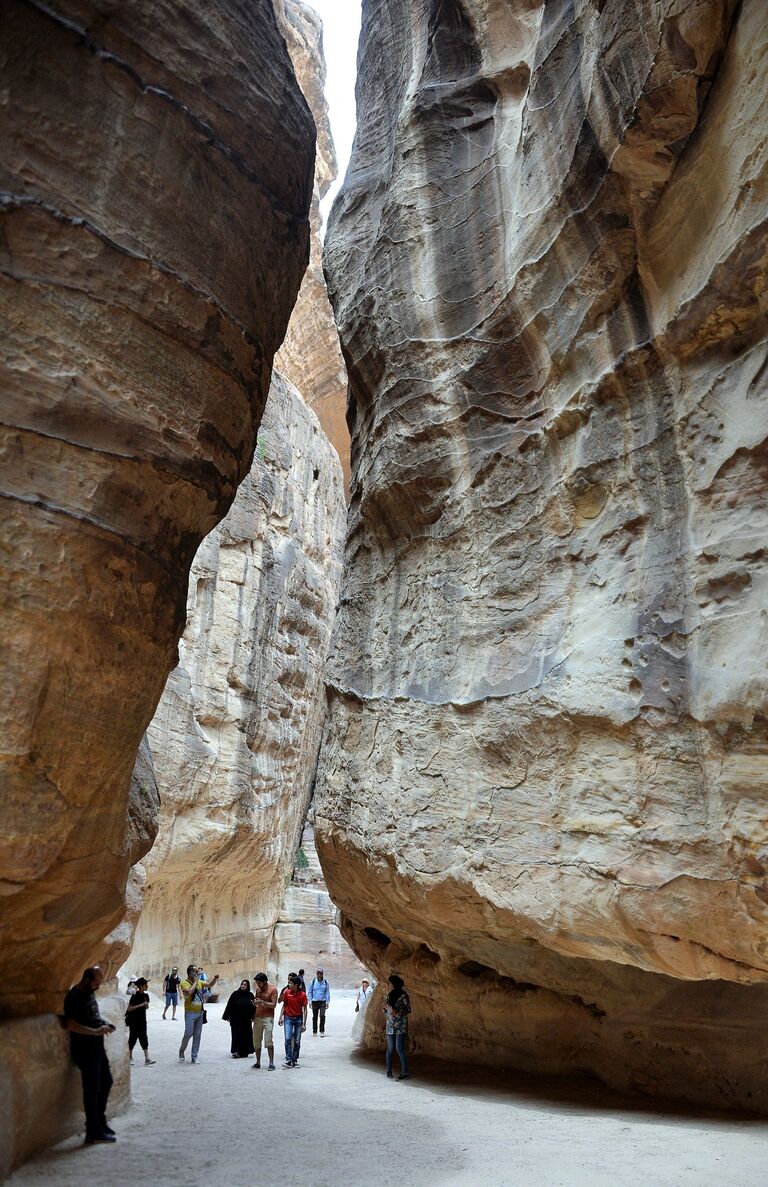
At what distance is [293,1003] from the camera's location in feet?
33.0

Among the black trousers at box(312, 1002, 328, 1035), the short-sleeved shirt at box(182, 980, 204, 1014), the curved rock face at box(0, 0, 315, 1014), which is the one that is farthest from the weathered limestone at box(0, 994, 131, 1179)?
the black trousers at box(312, 1002, 328, 1035)

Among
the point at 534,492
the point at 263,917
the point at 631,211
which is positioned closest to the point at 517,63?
the point at 631,211

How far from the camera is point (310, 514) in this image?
872 inches

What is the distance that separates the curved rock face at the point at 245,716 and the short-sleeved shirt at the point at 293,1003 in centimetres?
690

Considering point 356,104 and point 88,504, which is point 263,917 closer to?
point 356,104

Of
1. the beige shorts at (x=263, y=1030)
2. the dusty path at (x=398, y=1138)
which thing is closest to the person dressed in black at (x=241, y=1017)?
the beige shorts at (x=263, y=1030)

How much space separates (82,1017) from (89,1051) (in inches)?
8.8

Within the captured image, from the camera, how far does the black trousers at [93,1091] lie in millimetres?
5895

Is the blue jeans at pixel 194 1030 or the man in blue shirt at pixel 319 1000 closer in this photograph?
the blue jeans at pixel 194 1030

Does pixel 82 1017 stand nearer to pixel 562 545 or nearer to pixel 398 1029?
pixel 398 1029

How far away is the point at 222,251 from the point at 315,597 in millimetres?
16130

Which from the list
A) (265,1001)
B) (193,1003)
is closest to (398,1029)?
(265,1001)

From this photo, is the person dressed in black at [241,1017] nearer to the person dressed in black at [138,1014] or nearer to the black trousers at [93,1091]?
the person dressed in black at [138,1014]

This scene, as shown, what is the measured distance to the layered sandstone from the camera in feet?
95.8
